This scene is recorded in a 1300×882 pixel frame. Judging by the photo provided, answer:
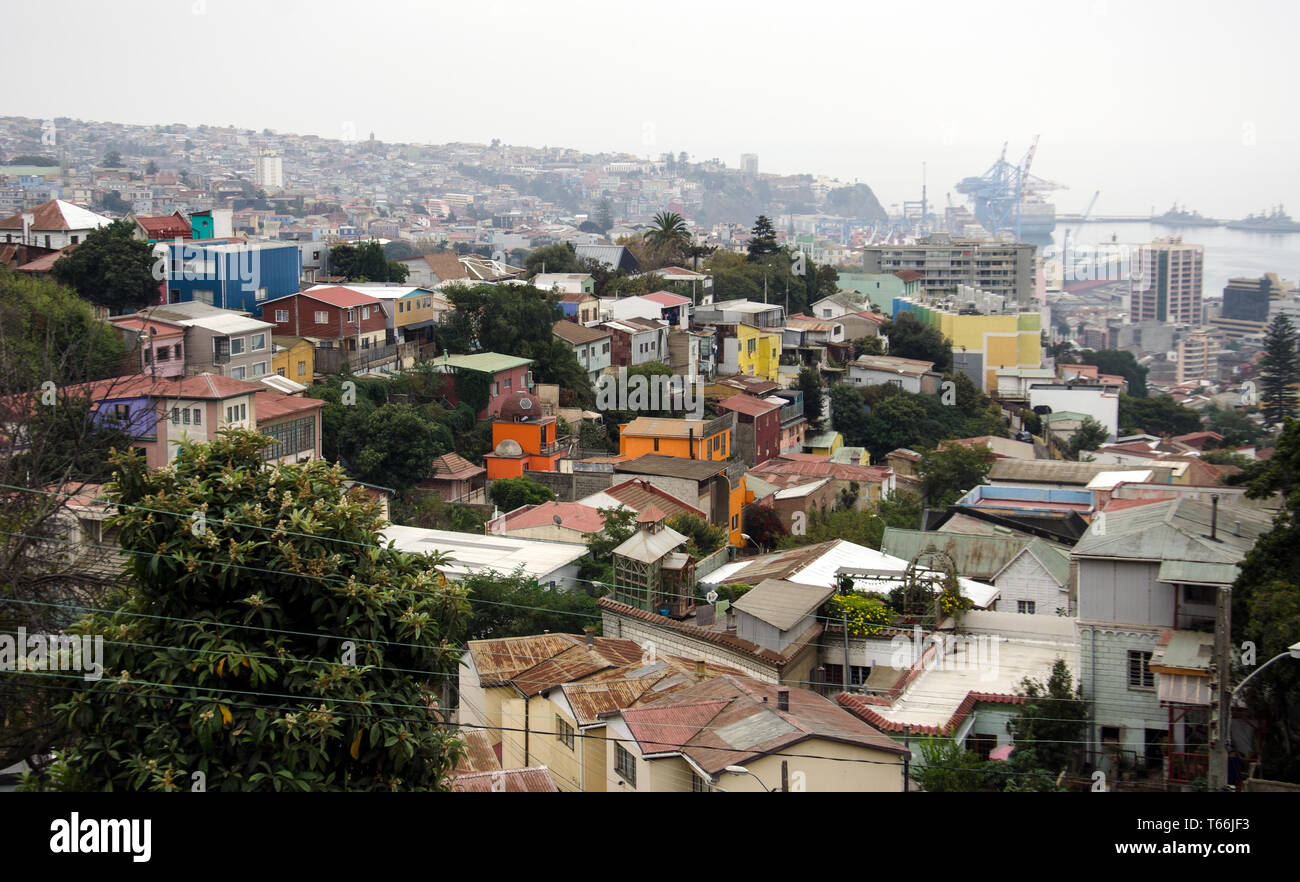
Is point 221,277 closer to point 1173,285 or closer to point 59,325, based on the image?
point 59,325

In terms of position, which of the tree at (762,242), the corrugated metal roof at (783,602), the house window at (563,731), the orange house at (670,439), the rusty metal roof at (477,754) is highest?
the tree at (762,242)

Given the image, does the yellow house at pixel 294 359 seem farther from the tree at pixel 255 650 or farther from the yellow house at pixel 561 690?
the tree at pixel 255 650

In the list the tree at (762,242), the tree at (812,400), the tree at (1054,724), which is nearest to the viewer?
the tree at (1054,724)

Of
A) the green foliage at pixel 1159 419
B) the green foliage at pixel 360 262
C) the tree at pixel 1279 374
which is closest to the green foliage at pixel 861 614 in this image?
the green foliage at pixel 360 262

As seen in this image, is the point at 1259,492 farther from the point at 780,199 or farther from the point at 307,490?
the point at 780,199

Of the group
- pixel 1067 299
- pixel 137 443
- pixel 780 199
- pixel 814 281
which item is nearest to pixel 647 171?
pixel 780 199

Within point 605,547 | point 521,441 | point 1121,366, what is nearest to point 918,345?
point 521,441
